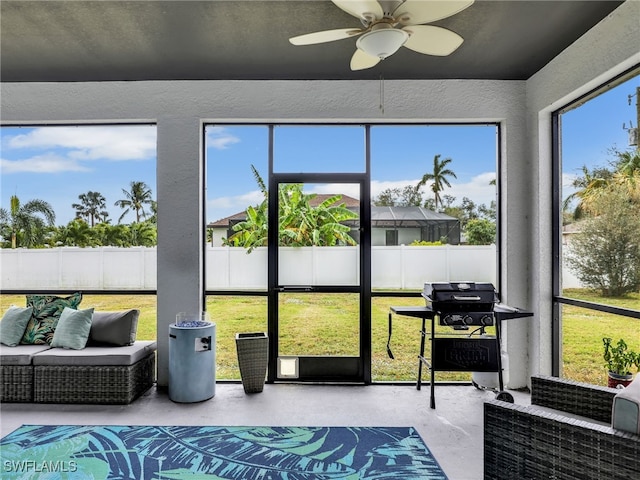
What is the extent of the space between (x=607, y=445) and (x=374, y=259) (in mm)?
2752

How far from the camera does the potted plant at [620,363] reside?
300cm

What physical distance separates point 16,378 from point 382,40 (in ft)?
13.3

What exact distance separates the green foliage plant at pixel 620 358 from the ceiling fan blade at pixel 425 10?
2.71 m

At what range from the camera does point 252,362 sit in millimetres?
3922

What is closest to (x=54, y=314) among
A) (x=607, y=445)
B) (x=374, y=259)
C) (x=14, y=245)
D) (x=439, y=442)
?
(x=14, y=245)

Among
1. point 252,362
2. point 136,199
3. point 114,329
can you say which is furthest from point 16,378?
point 252,362

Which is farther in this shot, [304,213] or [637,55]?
[304,213]

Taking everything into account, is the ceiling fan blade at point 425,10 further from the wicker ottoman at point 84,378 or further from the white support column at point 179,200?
the wicker ottoman at point 84,378

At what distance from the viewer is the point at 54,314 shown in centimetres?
405

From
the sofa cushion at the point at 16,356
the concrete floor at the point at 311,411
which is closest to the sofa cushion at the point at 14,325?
the sofa cushion at the point at 16,356

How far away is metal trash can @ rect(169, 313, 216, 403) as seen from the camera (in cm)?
370

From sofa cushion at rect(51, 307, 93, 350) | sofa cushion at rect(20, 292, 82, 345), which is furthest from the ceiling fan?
sofa cushion at rect(20, 292, 82, 345)

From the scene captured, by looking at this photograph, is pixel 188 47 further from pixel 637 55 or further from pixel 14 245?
pixel 637 55

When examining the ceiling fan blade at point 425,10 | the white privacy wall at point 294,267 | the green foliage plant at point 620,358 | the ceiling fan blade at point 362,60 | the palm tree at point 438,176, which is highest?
the ceiling fan blade at point 362,60
